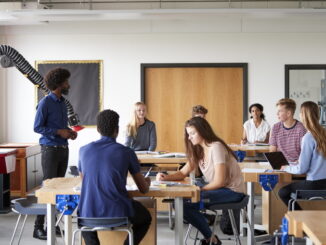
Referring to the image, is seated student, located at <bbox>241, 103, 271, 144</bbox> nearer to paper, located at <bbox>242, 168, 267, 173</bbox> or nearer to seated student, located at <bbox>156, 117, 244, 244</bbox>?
paper, located at <bbox>242, 168, 267, 173</bbox>

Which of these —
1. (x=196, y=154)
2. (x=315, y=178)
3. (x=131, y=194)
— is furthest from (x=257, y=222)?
(x=131, y=194)

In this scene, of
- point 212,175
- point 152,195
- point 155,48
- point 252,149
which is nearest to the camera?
point 152,195

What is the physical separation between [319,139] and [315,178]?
336mm

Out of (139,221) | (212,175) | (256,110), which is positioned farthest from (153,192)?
(256,110)

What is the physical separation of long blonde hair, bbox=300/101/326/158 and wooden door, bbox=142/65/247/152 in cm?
471

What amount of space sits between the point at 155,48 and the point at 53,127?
14.5 ft

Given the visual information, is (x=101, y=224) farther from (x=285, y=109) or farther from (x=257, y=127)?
(x=257, y=127)

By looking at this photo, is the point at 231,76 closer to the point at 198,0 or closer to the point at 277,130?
the point at 198,0

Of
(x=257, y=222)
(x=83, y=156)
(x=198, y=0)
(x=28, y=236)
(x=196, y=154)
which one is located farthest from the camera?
(x=198, y=0)

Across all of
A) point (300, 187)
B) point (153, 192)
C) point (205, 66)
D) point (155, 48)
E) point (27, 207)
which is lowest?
point (27, 207)

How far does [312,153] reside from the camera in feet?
16.1

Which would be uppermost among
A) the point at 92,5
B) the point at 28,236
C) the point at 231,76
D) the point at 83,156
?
the point at 92,5

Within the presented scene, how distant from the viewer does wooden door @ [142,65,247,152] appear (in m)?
9.73

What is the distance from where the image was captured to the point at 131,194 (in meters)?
3.95
